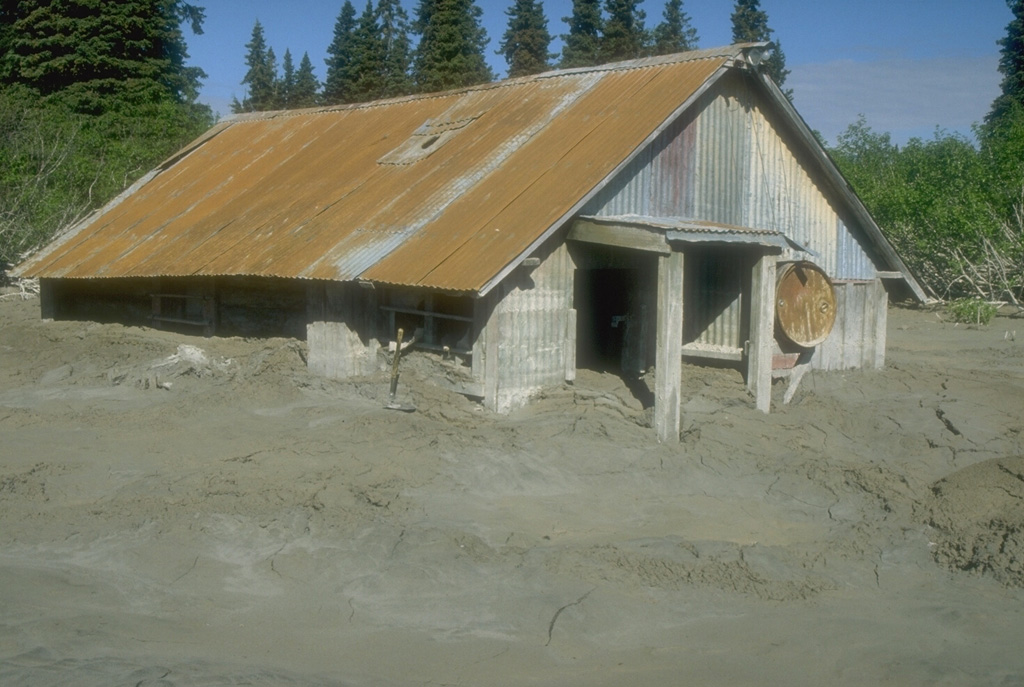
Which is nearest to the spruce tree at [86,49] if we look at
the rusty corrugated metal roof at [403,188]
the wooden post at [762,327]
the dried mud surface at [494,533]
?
the rusty corrugated metal roof at [403,188]

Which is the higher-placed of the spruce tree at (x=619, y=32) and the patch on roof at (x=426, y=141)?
the spruce tree at (x=619, y=32)

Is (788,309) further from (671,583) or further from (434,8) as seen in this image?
(434,8)

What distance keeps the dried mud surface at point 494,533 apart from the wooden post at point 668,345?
0.27 meters

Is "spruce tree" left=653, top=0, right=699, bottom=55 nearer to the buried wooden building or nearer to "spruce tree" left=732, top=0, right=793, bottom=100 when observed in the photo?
"spruce tree" left=732, top=0, right=793, bottom=100

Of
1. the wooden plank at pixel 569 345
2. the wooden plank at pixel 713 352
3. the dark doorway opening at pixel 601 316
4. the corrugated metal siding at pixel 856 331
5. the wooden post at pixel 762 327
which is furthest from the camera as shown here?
the corrugated metal siding at pixel 856 331

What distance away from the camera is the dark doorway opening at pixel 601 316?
1480 cm

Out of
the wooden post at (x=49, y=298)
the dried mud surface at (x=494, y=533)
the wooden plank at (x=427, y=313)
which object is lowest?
the dried mud surface at (x=494, y=533)

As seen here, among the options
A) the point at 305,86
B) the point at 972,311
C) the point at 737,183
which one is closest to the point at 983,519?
the point at 737,183

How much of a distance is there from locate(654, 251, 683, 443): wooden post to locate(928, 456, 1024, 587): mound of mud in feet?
9.33

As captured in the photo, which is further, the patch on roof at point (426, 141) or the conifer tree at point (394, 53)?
the conifer tree at point (394, 53)

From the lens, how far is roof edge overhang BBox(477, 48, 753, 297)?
1131 centimetres

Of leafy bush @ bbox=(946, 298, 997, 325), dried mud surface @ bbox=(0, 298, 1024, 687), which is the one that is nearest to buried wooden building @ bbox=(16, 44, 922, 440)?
dried mud surface @ bbox=(0, 298, 1024, 687)

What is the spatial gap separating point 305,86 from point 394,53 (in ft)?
41.9

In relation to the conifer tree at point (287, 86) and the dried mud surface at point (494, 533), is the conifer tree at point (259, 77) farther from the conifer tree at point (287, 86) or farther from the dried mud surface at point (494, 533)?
the dried mud surface at point (494, 533)
